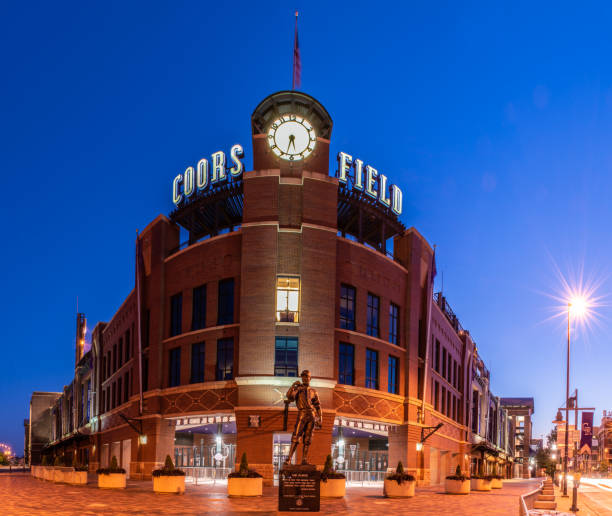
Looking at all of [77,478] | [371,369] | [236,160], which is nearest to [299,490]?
[77,478]

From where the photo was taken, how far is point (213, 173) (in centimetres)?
4703

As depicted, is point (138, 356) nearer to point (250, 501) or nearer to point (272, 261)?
point (272, 261)

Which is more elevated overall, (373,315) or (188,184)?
(188,184)

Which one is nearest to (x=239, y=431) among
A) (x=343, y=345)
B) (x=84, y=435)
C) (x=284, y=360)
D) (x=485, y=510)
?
(x=284, y=360)

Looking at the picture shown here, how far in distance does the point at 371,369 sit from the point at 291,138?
15991 mm

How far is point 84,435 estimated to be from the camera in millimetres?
72688

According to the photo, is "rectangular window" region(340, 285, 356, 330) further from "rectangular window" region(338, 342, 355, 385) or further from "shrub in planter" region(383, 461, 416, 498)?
"shrub in planter" region(383, 461, 416, 498)

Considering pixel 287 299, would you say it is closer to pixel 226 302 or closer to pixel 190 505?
pixel 226 302

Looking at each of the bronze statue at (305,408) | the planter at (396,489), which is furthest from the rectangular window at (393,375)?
the bronze statue at (305,408)

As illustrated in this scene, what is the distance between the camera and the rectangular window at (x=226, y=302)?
44.0 metres

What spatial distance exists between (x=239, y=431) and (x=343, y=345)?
28.3ft

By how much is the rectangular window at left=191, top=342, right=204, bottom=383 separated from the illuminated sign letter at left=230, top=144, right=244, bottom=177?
1133cm

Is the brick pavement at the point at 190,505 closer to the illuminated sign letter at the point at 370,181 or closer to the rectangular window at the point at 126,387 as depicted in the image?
the illuminated sign letter at the point at 370,181

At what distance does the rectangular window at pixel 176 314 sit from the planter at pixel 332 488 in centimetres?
2033
